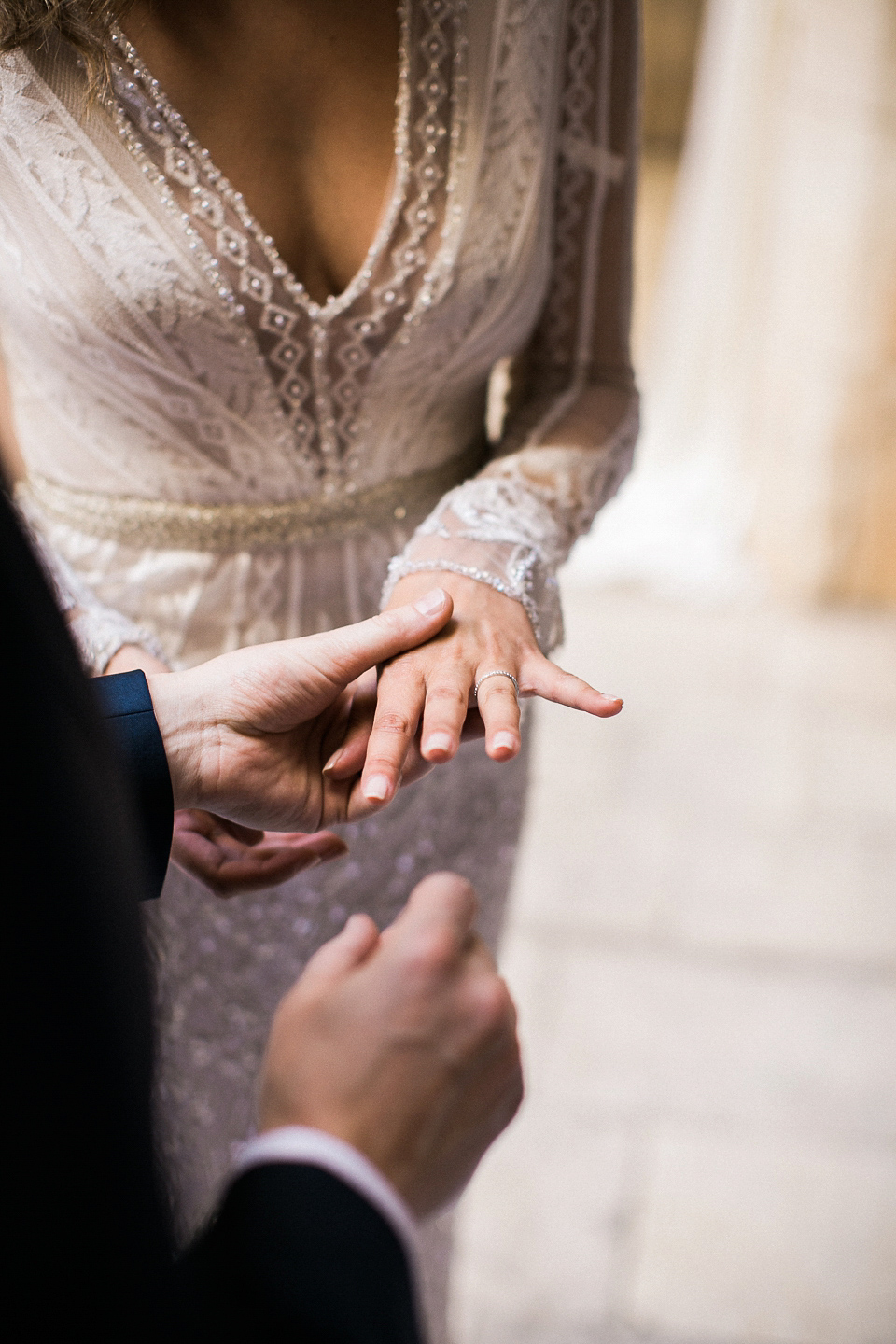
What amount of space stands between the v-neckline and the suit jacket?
1.24 feet

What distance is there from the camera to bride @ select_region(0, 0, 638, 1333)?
56cm

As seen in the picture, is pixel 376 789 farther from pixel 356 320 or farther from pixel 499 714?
pixel 356 320

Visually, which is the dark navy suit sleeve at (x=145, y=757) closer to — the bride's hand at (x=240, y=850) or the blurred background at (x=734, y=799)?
the bride's hand at (x=240, y=850)

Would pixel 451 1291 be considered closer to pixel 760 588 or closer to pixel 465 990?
pixel 465 990

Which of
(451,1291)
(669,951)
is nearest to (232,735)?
(451,1291)

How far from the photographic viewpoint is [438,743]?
50cm

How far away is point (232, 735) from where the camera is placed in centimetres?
55

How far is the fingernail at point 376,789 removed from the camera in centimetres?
49

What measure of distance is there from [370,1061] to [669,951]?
4.43 ft

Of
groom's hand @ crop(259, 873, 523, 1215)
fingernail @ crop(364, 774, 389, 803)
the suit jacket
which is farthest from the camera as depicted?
fingernail @ crop(364, 774, 389, 803)

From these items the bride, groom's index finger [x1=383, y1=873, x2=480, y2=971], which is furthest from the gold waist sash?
groom's index finger [x1=383, y1=873, x2=480, y2=971]

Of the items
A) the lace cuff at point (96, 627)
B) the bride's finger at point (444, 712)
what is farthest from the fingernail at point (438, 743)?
the lace cuff at point (96, 627)

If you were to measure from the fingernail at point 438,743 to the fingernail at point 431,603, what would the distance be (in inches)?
3.0

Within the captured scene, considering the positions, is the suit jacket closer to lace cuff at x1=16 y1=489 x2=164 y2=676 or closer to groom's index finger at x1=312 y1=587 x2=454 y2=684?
groom's index finger at x1=312 y1=587 x2=454 y2=684
